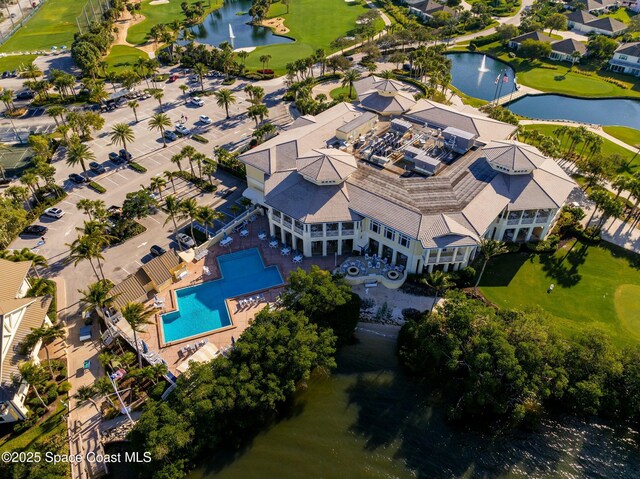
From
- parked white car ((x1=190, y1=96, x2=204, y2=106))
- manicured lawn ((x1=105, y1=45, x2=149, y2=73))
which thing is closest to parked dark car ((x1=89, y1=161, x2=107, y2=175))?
parked white car ((x1=190, y1=96, x2=204, y2=106))

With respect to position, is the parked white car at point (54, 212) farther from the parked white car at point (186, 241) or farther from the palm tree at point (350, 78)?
the palm tree at point (350, 78)

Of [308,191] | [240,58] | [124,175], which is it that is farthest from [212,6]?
[308,191]

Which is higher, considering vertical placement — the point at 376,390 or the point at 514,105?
the point at 514,105

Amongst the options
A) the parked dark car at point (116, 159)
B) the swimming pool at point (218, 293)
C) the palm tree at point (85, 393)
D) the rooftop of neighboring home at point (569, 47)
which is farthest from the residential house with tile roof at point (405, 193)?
the rooftop of neighboring home at point (569, 47)

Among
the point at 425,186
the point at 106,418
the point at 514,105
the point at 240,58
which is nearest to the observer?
the point at 106,418

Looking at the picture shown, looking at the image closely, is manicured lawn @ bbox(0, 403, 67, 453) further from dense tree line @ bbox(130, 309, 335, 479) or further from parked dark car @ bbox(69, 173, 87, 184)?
parked dark car @ bbox(69, 173, 87, 184)

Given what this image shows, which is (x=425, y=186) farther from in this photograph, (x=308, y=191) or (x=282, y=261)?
(x=282, y=261)
